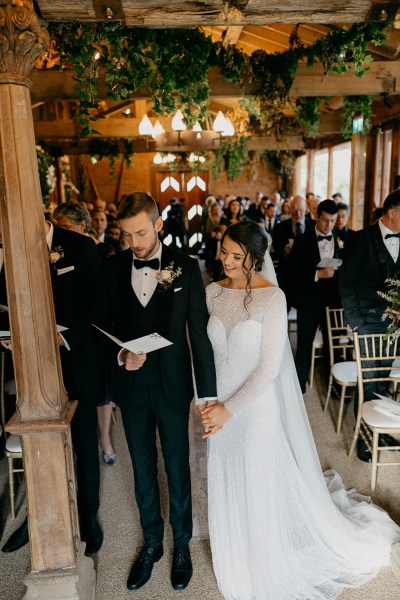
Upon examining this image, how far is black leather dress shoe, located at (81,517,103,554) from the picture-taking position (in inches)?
109

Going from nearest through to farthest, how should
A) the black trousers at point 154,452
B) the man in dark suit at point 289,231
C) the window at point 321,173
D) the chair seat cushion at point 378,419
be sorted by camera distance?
the black trousers at point 154,452 < the chair seat cushion at point 378,419 < the man in dark suit at point 289,231 < the window at point 321,173

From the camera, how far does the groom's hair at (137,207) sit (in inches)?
86.6

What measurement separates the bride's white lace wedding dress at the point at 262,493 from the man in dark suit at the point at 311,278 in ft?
7.36

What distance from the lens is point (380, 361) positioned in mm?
3742

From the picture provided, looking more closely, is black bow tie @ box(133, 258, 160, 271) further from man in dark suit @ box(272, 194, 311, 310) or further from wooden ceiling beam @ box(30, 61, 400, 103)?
wooden ceiling beam @ box(30, 61, 400, 103)

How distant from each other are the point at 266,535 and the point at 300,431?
1.76 feet

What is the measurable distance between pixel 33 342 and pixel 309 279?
126 inches

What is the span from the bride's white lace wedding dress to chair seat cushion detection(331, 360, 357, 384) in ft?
4.94

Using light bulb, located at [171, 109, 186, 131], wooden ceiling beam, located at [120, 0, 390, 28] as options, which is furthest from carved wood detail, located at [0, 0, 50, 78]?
light bulb, located at [171, 109, 186, 131]

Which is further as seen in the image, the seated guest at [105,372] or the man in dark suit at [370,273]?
the man in dark suit at [370,273]

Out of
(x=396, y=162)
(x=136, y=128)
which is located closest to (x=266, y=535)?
(x=396, y=162)

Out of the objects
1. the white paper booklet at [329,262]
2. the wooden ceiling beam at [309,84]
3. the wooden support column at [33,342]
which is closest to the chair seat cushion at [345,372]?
the white paper booklet at [329,262]

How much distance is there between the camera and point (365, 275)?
3.87 m

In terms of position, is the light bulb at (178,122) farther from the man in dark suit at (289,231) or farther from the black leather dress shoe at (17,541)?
the black leather dress shoe at (17,541)
